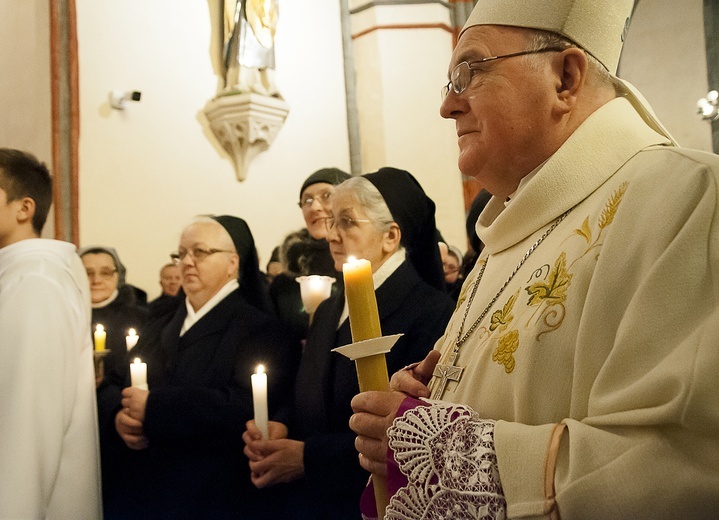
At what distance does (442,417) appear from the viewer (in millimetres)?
1415

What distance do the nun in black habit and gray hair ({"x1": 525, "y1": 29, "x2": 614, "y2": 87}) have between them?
215 centimetres

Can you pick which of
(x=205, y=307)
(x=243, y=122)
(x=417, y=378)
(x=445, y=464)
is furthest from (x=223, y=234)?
(x=243, y=122)

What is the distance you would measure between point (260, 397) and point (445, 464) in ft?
5.89

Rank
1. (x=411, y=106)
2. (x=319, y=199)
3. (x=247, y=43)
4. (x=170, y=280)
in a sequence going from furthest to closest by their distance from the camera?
(x=411, y=106), (x=247, y=43), (x=170, y=280), (x=319, y=199)

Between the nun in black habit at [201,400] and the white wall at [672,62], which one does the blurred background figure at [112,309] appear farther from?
the white wall at [672,62]

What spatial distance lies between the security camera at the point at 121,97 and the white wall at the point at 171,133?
7 centimetres

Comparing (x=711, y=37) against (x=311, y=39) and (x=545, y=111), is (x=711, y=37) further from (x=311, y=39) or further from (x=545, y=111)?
(x=545, y=111)

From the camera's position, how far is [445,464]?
135 centimetres

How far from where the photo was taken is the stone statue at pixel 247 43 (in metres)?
7.95

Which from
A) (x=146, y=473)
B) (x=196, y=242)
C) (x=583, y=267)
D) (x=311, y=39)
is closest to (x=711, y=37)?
(x=311, y=39)

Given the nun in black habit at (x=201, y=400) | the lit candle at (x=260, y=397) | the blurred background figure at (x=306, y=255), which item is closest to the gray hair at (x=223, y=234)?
the nun in black habit at (x=201, y=400)

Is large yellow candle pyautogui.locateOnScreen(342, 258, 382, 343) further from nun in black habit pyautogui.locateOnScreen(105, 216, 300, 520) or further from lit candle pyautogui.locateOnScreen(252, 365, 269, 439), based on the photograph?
nun in black habit pyautogui.locateOnScreen(105, 216, 300, 520)

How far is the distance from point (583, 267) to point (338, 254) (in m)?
1.93

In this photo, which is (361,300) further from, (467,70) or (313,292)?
(313,292)
